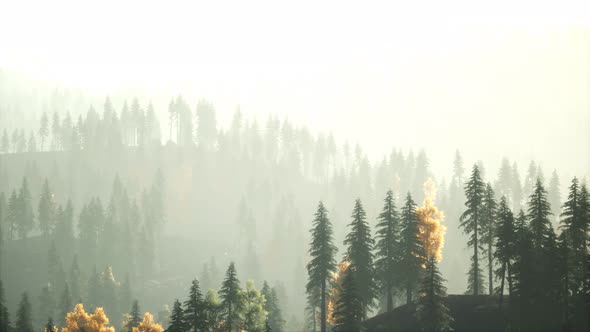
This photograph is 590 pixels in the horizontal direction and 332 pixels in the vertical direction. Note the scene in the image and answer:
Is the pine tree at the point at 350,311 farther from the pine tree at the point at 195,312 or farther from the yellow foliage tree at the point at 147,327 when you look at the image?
the yellow foliage tree at the point at 147,327

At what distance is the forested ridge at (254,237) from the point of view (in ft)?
155

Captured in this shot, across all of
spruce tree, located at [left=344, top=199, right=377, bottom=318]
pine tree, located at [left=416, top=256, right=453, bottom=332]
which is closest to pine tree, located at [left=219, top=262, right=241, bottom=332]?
spruce tree, located at [left=344, top=199, right=377, bottom=318]

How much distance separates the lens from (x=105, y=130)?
136875 millimetres

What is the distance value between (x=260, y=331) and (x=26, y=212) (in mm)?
66393

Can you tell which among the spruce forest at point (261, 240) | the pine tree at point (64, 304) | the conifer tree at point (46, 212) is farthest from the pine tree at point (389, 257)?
the conifer tree at point (46, 212)

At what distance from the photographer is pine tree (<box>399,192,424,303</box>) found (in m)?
52.2

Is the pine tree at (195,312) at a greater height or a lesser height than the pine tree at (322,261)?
lesser

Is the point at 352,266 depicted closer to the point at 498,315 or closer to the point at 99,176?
the point at 498,315

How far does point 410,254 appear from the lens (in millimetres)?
52281

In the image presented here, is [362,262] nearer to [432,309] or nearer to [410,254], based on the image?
[410,254]

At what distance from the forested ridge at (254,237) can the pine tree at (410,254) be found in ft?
0.45

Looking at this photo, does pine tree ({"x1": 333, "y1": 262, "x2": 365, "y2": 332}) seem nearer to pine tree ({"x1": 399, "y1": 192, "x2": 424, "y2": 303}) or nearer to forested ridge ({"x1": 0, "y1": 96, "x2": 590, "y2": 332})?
forested ridge ({"x1": 0, "y1": 96, "x2": 590, "y2": 332})

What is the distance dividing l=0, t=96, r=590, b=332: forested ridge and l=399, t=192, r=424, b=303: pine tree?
5.4 inches

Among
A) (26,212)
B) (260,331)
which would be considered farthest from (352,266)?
(26,212)
